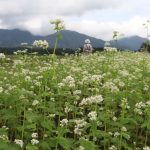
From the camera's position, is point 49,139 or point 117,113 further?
point 117,113

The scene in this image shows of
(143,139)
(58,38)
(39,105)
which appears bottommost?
(143,139)

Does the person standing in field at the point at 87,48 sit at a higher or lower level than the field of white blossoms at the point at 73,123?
higher

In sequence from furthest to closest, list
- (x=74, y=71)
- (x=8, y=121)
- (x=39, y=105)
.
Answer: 1. (x=74, y=71)
2. (x=39, y=105)
3. (x=8, y=121)

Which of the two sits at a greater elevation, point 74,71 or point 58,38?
point 58,38

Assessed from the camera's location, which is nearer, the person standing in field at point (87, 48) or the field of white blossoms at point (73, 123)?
the field of white blossoms at point (73, 123)

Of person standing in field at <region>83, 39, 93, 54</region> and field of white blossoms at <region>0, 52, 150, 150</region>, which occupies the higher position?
person standing in field at <region>83, 39, 93, 54</region>

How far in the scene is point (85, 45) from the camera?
28.9 meters

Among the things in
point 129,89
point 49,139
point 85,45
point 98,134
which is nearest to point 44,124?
point 49,139

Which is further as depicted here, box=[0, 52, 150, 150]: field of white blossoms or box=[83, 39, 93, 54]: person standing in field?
box=[83, 39, 93, 54]: person standing in field

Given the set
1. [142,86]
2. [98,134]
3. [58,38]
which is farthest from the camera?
[142,86]

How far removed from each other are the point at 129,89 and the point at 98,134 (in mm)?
3530

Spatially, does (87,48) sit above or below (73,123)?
above

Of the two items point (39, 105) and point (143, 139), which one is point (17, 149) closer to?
point (39, 105)

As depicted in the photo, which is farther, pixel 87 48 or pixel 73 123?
pixel 87 48
